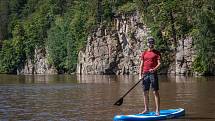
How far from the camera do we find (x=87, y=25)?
99.1 metres

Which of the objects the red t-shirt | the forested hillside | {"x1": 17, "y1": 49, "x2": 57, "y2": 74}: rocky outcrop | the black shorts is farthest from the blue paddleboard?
{"x1": 17, "y1": 49, "x2": 57, "y2": 74}: rocky outcrop

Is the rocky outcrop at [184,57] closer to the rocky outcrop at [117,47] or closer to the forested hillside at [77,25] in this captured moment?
the forested hillside at [77,25]

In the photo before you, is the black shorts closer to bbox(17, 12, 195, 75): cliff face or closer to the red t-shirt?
the red t-shirt

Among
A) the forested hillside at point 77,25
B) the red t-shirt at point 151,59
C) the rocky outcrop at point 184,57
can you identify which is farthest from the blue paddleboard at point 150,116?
the rocky outcrop at point 184,57

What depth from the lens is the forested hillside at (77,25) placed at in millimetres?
67688

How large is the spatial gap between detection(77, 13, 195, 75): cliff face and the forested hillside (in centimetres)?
158

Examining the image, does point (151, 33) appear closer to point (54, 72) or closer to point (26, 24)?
point (54, 72)

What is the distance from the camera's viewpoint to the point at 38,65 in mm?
123500

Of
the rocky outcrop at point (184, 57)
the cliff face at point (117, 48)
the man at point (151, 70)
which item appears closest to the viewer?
the man at point (151, 70)

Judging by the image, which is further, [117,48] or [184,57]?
[117,48]

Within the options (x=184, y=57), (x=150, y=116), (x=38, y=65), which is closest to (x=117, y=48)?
(x=184, y=57)

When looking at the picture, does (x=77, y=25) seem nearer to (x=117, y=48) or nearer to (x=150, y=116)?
(x=117, y=48)

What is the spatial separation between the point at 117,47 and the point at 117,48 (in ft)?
0.61

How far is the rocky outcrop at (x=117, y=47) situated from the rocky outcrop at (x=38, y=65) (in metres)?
21.1
